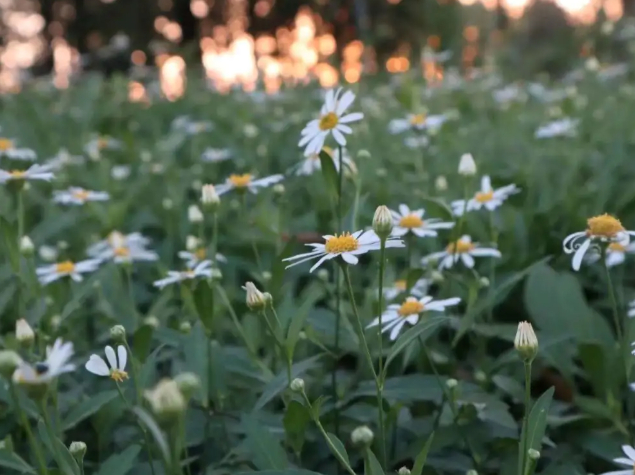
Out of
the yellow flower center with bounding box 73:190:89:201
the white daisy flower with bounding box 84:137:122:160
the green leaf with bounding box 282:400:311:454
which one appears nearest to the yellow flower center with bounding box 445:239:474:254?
the green leaf with bounding box 282:400:311:454

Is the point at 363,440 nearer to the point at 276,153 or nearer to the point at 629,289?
the point at 629,289

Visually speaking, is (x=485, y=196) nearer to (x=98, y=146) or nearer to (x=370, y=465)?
(x=370, y=465)

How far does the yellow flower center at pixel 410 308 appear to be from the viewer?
952mm

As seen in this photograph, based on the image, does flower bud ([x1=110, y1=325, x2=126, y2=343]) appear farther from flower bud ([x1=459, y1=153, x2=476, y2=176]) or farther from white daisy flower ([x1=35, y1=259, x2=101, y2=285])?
flower bud ([x1=459, y1=153, x2=476, y2=176])

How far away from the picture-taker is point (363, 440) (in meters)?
0.66

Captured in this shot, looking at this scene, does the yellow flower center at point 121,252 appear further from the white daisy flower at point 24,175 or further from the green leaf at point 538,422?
the green leaf at point 538,422

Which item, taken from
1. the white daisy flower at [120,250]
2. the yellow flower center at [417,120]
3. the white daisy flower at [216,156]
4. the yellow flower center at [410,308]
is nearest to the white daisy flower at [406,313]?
the yellow flower center at [410,308]

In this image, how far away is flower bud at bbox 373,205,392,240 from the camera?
737 millimetres

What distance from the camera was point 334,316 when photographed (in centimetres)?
109

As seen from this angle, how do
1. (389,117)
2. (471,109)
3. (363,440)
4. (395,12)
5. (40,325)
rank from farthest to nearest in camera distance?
(395,12), (471,109), (389,117), (40,325), (363,440)

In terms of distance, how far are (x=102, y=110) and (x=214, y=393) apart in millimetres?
2626

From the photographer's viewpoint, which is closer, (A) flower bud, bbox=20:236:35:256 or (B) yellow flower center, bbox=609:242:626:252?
(A) flower bud, bbox=20:236:35:256

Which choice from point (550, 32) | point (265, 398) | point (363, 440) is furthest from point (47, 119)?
point (550, 32)

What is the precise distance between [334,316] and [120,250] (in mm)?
492
